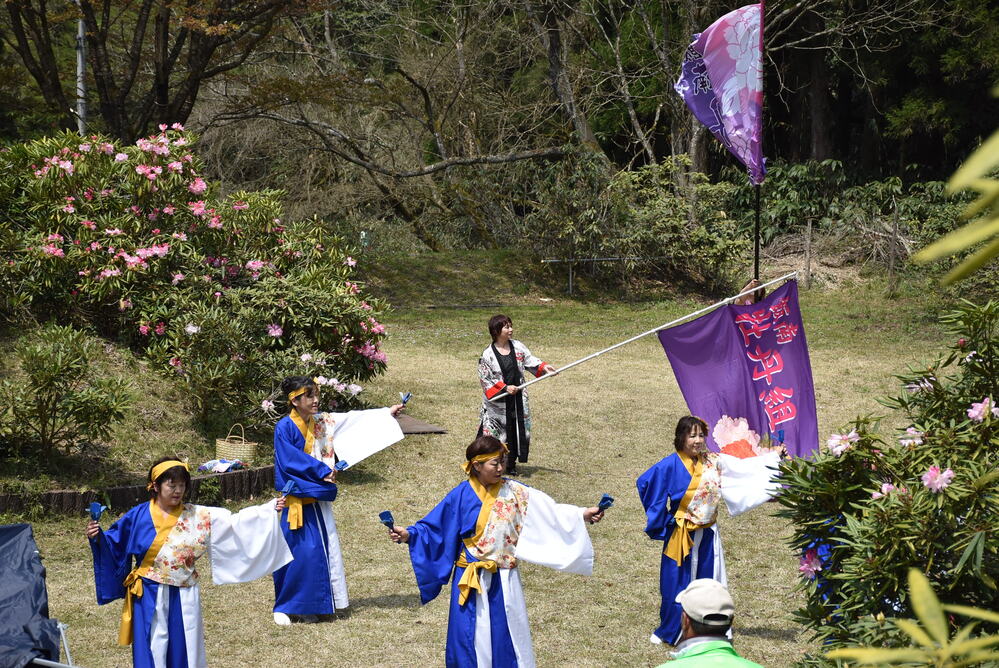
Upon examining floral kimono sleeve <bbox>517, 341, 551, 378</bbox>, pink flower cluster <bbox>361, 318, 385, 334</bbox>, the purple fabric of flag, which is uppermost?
the purple fabric of flag

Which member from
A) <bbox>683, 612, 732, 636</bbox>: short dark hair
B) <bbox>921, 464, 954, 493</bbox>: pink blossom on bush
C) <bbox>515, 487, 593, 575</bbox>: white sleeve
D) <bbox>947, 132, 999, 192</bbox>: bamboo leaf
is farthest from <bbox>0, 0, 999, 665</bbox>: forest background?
<bbox>947, 132, 999, 192</bbox>: bamboo leaf

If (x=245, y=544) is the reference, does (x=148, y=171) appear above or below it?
above

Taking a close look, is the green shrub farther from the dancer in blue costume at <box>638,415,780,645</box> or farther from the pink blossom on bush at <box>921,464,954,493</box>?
the pink blossom on bush at <box>921,464,954,493</box>

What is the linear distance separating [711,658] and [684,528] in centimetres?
341

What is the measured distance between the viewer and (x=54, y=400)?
8047mm

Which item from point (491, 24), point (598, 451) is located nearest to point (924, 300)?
point (598, 451)

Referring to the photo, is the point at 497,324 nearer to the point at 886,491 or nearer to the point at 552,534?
the point at 552,534

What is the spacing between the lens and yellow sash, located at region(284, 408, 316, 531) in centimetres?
638

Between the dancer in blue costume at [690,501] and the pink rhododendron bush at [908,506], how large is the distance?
78.3 inches

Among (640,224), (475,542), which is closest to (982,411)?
(475,542)

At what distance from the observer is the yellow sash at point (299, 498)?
6.38 metres

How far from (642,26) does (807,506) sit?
62.7 feet

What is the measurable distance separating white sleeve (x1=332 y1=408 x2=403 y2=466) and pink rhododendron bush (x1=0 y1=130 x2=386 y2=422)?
287 centimetres

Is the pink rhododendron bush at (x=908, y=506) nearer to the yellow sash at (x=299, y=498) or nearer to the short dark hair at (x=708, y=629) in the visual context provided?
the short dark hair at (x=708, y=629)
